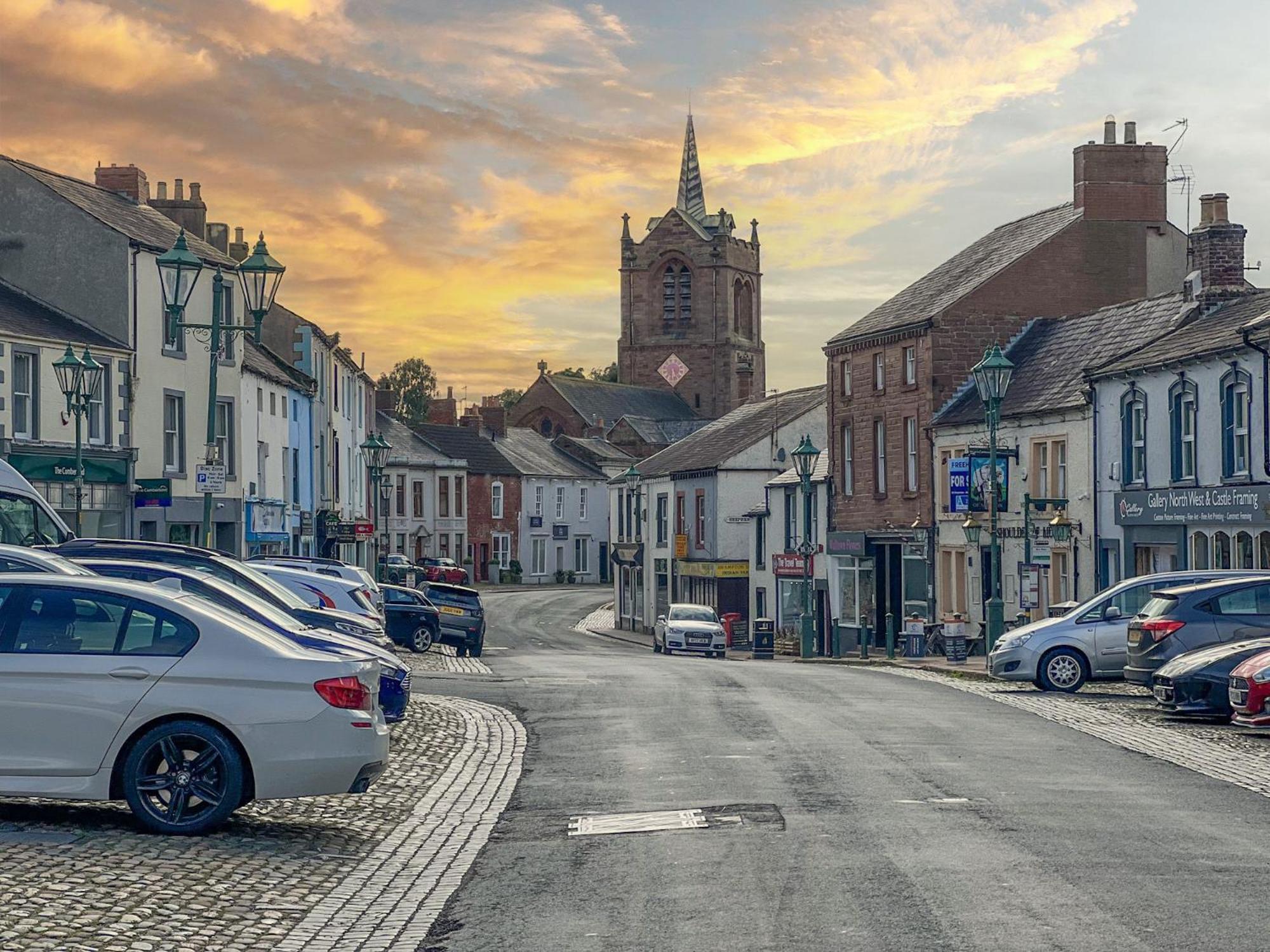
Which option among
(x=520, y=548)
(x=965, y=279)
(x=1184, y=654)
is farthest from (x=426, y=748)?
(x=520, y=548)

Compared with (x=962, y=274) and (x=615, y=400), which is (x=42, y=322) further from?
(x=615, y=400)

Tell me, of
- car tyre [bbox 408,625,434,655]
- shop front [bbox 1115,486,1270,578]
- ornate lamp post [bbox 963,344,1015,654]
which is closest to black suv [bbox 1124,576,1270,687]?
ornate lamp post [bbox 963,344,1015,654]

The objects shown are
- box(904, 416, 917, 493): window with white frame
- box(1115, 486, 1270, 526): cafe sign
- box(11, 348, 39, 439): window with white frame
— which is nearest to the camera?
box(1115, 486, 1270, 526): cafe sign

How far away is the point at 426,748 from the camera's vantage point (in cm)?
1767

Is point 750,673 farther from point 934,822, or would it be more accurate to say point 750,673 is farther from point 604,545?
point 604,545

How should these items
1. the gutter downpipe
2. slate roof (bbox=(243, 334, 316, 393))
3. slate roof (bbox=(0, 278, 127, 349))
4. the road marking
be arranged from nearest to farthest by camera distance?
the road marking < the gutter downpipe < slate roof (bbox=(0, 278, 127, 349)) < slate roof (bbox=(243, 334, 316, 393))

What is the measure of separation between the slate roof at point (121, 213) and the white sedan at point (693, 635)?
1637cm

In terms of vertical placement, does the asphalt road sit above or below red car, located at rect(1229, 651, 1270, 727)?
below

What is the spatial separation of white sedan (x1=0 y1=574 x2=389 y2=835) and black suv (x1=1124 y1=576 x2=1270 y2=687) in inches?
554

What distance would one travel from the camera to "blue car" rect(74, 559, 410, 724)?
544 inches

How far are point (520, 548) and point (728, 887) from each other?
3652 inches

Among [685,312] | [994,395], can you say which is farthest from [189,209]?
[685,312]

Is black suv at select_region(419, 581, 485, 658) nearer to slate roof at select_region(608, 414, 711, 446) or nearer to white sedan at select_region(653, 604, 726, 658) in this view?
white sedan at select_region(653, 604, 726, 658)

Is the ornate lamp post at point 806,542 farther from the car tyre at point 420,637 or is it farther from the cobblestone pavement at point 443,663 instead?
the car tyre at point 420,637
